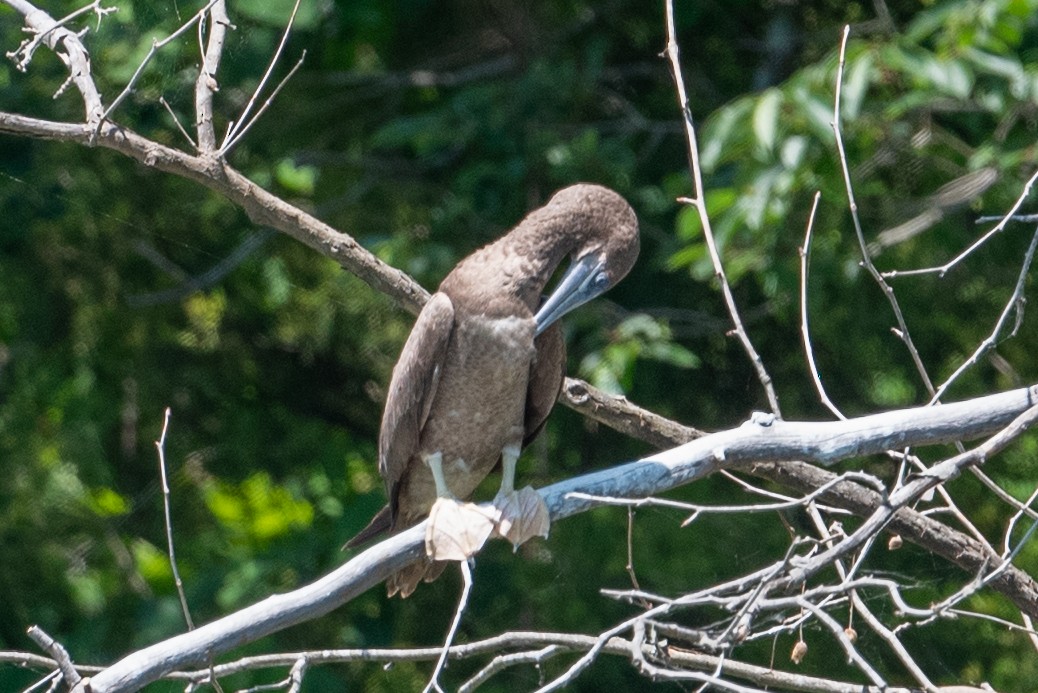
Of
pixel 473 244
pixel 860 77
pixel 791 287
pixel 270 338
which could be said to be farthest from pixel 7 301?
pixel 860 77

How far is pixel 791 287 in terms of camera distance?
16.3 ft

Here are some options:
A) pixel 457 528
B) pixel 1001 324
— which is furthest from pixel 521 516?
pixel 1001 324

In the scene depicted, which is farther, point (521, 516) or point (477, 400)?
point (477, 400)

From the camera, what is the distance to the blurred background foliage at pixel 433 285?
5109 millimetres

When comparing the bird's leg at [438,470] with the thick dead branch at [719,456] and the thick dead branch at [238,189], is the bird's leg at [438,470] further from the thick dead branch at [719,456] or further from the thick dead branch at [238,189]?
the thick dead branch at [719,456]

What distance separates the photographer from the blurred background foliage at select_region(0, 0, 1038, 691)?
5109 mm

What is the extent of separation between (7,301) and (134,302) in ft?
1.81

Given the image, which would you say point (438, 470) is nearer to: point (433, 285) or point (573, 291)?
point (573, 291)

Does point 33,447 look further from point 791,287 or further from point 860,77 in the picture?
point 860,77

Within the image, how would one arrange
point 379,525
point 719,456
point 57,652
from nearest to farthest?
point 57,652 < point 719,456 < point 379,525

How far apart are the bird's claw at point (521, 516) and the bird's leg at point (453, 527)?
4 cm

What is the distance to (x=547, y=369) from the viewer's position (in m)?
3.54

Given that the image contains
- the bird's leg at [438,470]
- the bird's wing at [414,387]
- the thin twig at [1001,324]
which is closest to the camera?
the thin twig at [1001,324]

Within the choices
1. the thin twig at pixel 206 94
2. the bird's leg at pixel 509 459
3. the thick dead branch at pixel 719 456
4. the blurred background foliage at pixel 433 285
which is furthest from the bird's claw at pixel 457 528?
the blurred background foliage at pixel 433 285
